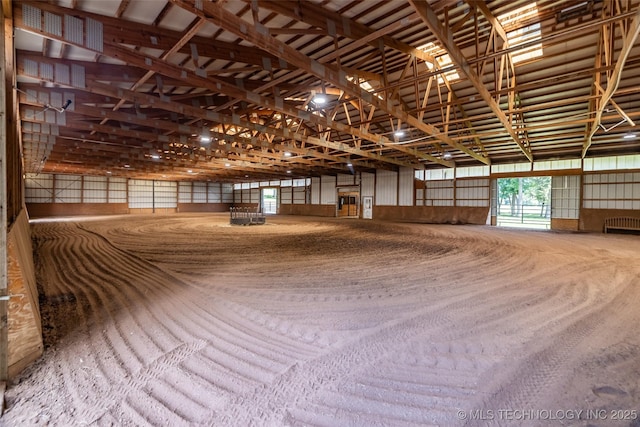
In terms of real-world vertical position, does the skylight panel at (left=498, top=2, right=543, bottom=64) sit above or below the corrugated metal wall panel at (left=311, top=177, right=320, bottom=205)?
above

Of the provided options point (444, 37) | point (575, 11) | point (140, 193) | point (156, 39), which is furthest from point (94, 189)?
point (575, 11)

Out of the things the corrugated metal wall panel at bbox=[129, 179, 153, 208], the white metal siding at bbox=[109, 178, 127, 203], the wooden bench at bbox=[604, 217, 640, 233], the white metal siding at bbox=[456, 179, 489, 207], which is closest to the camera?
the wooden bench at bbox=[604, 217, 640, 233]

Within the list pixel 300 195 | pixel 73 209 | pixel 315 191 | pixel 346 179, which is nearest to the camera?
pixel 346 179

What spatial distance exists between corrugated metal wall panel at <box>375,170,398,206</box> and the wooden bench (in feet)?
38.8

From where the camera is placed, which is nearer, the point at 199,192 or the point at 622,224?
the point at 622,224

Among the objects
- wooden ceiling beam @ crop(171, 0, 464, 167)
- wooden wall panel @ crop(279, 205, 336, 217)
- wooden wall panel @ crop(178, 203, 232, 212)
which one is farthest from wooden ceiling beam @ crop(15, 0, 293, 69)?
wooden wall panel @ crop(178, 203, 232, 212)

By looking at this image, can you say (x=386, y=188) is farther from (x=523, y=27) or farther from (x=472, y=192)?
(x=523, y=27)

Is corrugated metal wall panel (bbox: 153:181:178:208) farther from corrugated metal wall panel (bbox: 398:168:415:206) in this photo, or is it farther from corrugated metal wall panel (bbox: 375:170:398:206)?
corrugated metal wall panel (bbox: 398:168:415:206)

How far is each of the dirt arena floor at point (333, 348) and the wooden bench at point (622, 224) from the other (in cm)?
1127

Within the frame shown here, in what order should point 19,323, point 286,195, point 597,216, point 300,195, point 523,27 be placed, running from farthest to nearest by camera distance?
point 286,195 → point 300,195 → point 597,216 → point 523,27 → point 19,323

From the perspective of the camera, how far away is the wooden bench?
13622 mm

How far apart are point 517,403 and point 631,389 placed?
3.33 feet

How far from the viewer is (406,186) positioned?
2191 centimetres

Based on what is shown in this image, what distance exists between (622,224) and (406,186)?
11718 mm
